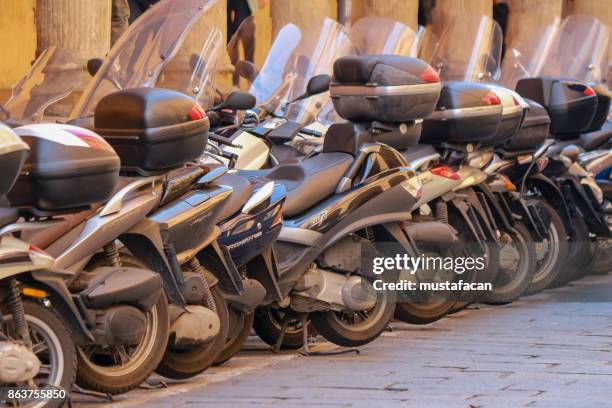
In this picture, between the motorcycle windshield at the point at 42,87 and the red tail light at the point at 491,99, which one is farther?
the red tail light at the point at 491,99

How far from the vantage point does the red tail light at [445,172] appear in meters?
9.66

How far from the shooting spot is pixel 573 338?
352 inches

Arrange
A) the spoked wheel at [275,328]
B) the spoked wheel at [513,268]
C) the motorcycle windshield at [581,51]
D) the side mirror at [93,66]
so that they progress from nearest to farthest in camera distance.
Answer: the spoked wheel at [275,328]
the side mirror at [93,66]
the spoked wheel at [513,268]
the motorcycle windshield at [581,51]

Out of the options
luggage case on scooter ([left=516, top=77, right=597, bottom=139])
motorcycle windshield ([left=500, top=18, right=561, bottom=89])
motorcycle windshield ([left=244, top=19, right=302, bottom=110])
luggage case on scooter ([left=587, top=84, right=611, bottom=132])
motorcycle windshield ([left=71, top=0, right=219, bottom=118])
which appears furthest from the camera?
motorcycle windshield ([left=500, top=18, right=561, bottom=89])

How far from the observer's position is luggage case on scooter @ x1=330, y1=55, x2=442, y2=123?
345 inches

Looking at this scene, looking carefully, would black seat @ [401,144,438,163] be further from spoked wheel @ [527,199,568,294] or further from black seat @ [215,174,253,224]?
black seat @ [215,174,253,224]

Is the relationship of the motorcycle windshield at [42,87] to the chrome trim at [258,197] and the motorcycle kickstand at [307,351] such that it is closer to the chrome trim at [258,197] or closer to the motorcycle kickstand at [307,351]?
the chrome trim at [258,197]

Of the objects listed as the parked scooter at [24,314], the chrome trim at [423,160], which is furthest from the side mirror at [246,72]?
the parked scooter at [24,314]

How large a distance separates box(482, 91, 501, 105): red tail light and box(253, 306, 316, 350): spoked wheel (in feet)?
7.67

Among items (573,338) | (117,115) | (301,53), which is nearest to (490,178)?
(301,53)

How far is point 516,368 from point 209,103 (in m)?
1.86

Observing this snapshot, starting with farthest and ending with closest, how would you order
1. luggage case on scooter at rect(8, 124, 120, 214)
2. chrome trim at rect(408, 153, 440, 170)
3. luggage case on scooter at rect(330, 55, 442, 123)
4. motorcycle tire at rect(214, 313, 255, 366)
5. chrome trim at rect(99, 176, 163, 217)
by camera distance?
chrome trim at rect(408, 153, 440, 170) → luggage case on scooter at rect(330, 55, 442, 123) → motorcycle tire at rect(214, 313, 255, 366) → chrome trim at rect(99, 176, 163, 217) → luggage case on scooter at rect(8, 124, 120, 214)

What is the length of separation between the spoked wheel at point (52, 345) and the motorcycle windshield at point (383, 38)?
218 inches

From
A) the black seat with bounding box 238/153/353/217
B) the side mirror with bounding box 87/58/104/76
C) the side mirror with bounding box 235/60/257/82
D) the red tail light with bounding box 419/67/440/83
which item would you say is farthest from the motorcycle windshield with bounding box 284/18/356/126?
the black seat with bounding box 238/153/353/217
